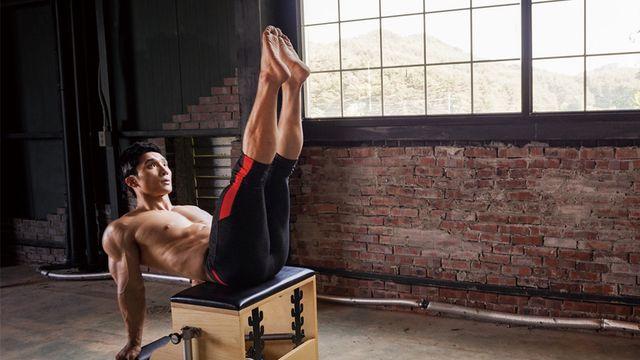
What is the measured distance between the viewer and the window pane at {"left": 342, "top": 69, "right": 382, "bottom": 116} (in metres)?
4.57

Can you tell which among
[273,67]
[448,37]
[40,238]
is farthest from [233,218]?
[40,238]

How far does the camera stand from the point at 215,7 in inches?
201

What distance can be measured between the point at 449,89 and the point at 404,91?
1.05 ft

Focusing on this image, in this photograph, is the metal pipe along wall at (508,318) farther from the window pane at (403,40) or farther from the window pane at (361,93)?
the window pane at (403,40)

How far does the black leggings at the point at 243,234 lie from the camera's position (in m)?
2.72

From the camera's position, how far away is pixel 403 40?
14.6ft

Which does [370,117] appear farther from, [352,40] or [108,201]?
[108,201]

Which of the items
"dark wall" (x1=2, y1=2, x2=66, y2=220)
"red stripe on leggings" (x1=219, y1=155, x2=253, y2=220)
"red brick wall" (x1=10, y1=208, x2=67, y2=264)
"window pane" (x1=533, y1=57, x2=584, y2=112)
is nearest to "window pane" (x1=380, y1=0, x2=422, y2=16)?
"window pane" (x1=533, y1=57, x2=584, y2=112)

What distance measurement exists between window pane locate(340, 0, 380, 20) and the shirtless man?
170cm

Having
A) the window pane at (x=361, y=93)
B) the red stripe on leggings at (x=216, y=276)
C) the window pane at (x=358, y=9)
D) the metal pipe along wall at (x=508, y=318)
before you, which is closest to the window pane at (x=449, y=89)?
the window pane at (x=361, y=93)

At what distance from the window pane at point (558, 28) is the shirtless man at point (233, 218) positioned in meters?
1.84

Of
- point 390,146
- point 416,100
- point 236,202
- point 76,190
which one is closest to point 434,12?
point 416,100

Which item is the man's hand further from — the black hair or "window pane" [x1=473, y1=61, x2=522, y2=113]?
"window pane" [x1=473, y1=61, x2=522, y2=113]

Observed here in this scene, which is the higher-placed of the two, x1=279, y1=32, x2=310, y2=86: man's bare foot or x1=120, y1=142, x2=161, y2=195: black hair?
x1=279, y1=32, x2=310, y2=86: man's bare foot
